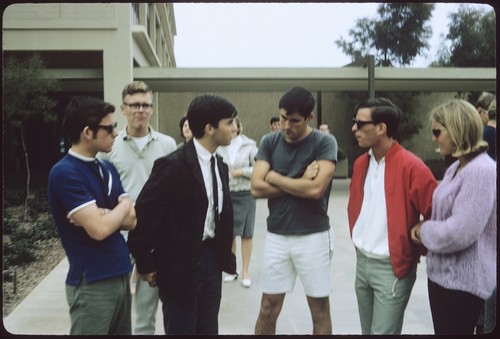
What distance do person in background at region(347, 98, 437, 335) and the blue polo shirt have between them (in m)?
1.34

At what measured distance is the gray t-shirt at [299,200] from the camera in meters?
3.20

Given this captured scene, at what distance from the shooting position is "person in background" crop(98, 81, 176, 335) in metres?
3.43

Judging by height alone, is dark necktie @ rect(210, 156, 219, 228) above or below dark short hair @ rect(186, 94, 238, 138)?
below

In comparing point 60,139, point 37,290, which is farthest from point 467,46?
point 37,290

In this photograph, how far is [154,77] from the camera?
14.9 meters

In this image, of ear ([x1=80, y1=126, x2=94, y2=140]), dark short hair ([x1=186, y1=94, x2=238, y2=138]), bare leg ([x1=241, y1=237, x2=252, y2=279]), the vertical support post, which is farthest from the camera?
the vertical support post

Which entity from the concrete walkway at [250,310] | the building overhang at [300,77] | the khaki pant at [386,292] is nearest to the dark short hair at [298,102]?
the khaki pant at [386,292]

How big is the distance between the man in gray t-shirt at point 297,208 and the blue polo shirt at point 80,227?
1.11 meters

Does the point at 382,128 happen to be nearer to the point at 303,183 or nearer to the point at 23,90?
the point at 303,183

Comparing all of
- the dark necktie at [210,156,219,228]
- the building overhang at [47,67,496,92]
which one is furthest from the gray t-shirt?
the building overhang at [47,67,496,92]

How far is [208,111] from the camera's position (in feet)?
8.86

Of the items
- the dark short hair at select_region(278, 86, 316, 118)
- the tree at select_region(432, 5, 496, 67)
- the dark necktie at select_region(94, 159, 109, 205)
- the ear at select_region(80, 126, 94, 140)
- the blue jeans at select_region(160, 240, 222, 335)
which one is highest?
the tree at select_region(432, 5, 496, 67)

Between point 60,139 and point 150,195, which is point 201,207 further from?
point 60,139

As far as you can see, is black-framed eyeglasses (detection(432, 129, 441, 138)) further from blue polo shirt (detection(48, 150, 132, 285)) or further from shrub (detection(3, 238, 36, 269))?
shrub (detection(3, 238, 36, 269))
